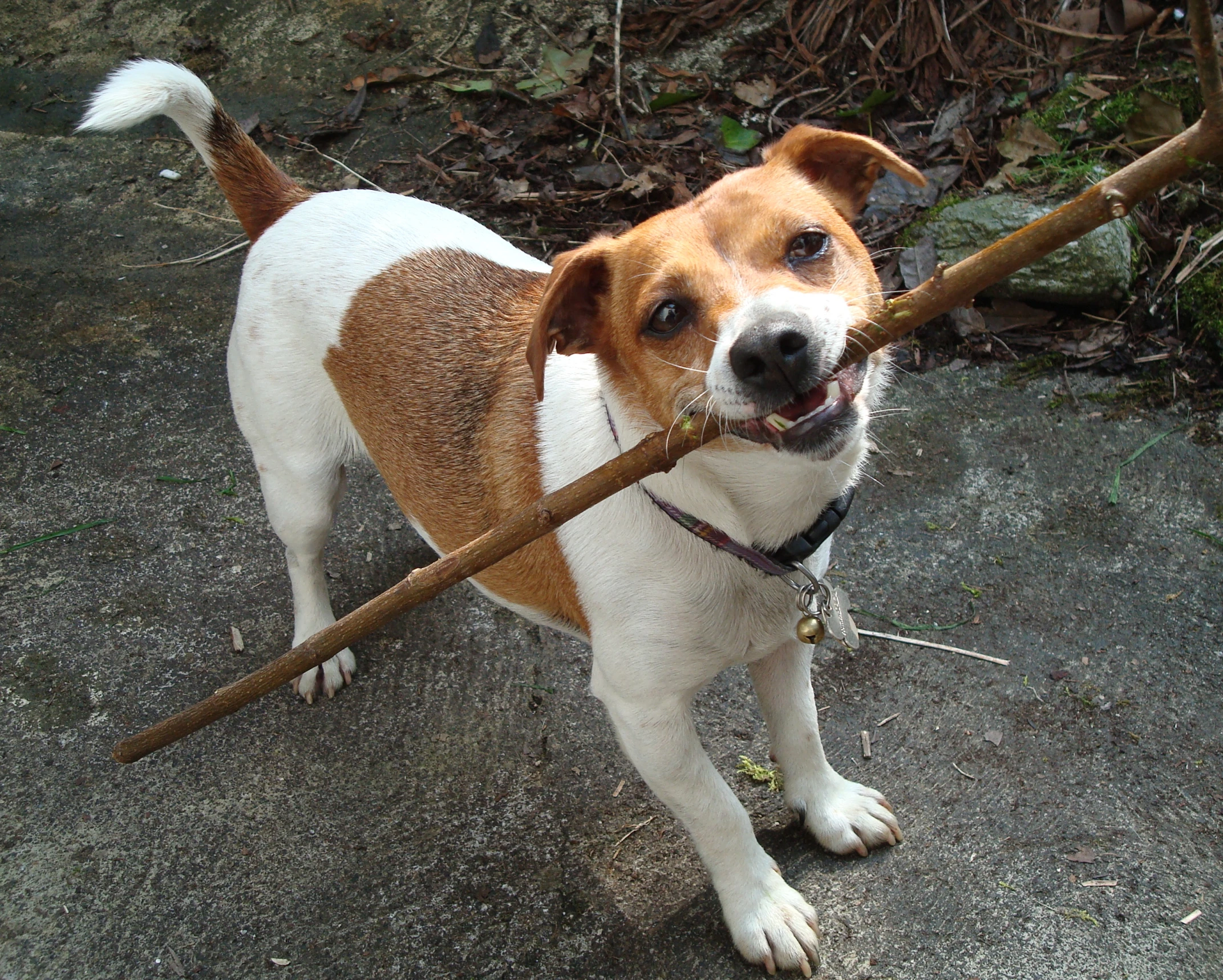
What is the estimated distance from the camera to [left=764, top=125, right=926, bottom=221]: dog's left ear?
2334 mm

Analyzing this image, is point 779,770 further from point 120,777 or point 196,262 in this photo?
point 196,262

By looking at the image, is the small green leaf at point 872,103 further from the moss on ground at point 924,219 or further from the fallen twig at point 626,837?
the fallen twig at point 626,837

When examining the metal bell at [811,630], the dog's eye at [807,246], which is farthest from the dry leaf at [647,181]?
the metal bell at [811,630]

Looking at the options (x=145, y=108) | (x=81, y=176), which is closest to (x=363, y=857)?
(x=145, y=108)

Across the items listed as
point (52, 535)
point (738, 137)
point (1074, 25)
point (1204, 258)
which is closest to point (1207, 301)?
point (1204, 258)

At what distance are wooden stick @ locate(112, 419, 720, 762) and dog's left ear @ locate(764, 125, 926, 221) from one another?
83 cm

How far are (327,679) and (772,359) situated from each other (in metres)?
2.18

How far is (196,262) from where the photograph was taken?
16.4ft

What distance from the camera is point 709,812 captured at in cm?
245

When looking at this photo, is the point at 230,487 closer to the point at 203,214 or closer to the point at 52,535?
the point at 52,535

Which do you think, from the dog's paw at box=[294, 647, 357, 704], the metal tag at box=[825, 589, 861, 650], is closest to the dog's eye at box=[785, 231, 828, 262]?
the metal tag at box=[825, 589, 861, 650]

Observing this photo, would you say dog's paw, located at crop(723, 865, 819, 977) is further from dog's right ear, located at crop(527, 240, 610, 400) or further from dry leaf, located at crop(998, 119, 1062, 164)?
dry leaf, located at crop(998, 119, 1062, 164)

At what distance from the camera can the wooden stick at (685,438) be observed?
155 cm

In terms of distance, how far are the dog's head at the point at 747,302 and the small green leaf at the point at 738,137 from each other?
2.48 meters
